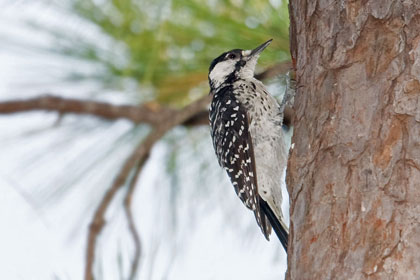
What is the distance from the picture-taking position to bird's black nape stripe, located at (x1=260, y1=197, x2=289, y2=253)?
8.49ft

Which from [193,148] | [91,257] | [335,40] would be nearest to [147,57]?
[193,148]

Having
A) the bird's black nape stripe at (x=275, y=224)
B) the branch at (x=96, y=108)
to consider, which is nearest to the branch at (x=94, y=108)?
the branch at (x=96, y=108)

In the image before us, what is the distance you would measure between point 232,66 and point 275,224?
0.73m

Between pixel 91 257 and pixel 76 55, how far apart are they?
0.85 m

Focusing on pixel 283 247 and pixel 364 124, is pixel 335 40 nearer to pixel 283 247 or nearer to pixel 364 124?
pixel 364 124

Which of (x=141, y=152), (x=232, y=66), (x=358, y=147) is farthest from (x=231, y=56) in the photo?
(x=358, y=147)

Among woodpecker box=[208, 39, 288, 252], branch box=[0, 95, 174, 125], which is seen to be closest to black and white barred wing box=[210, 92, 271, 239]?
woodpecker box=[208, 39, 288, 252]

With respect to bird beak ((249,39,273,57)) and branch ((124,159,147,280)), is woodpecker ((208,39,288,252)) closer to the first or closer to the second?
bird beak ((249,39,273,57))

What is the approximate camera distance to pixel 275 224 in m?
2.64

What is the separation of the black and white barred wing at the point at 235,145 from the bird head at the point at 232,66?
98 mm

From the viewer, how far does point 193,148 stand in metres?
3.00

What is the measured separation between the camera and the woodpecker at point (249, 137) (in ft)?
8.89

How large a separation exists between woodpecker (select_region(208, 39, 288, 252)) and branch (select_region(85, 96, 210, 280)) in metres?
0.13

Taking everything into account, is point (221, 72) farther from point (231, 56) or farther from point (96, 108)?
point (96, 108)
